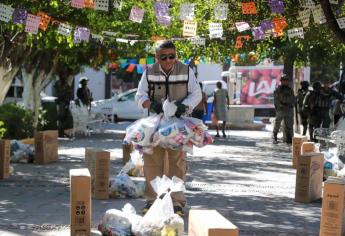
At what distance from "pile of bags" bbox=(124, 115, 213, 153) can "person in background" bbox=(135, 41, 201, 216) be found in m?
0.12

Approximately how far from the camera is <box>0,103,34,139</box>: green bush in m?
16.6

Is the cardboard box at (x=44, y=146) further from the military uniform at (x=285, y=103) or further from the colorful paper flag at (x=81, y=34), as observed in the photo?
the military uniform at (x=285, y=103)

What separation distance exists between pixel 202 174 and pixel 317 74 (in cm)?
3712

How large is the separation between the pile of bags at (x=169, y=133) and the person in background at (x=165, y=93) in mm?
116

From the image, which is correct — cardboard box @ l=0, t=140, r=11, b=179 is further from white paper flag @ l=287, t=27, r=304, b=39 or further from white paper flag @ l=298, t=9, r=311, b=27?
white paper flag @ l=287, t=27, r=304, b=39

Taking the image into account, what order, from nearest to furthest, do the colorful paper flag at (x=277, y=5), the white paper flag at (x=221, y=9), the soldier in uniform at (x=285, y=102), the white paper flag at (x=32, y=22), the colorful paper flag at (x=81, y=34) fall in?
the white paper flag at (x=32, y=22)
the colorful paper flag at (x=277, y=5)
the white paper flag at (x=221, y=9)
the colorful paper flag at (x=81, y=34)
the soldier in uniform at (x=285, y=102)

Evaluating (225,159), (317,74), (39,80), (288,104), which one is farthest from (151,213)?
(317,74)

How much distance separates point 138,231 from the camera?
6270 mm

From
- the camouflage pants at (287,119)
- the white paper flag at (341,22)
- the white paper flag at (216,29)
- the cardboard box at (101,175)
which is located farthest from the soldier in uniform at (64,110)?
the cardboard box at (101,175)

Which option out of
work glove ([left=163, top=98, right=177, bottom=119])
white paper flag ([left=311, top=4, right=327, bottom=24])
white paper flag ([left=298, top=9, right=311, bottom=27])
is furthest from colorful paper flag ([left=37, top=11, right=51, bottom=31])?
work glove ([left=163, top=98, right=177, bottom=119])

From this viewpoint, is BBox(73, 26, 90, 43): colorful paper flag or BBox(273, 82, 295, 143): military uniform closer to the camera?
BBox(73, 26, 90, 43): colorful paper flag

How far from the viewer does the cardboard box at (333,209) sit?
21.4ft

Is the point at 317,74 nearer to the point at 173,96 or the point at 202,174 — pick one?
the point at 202,174

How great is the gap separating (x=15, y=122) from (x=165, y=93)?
9.92 meters
